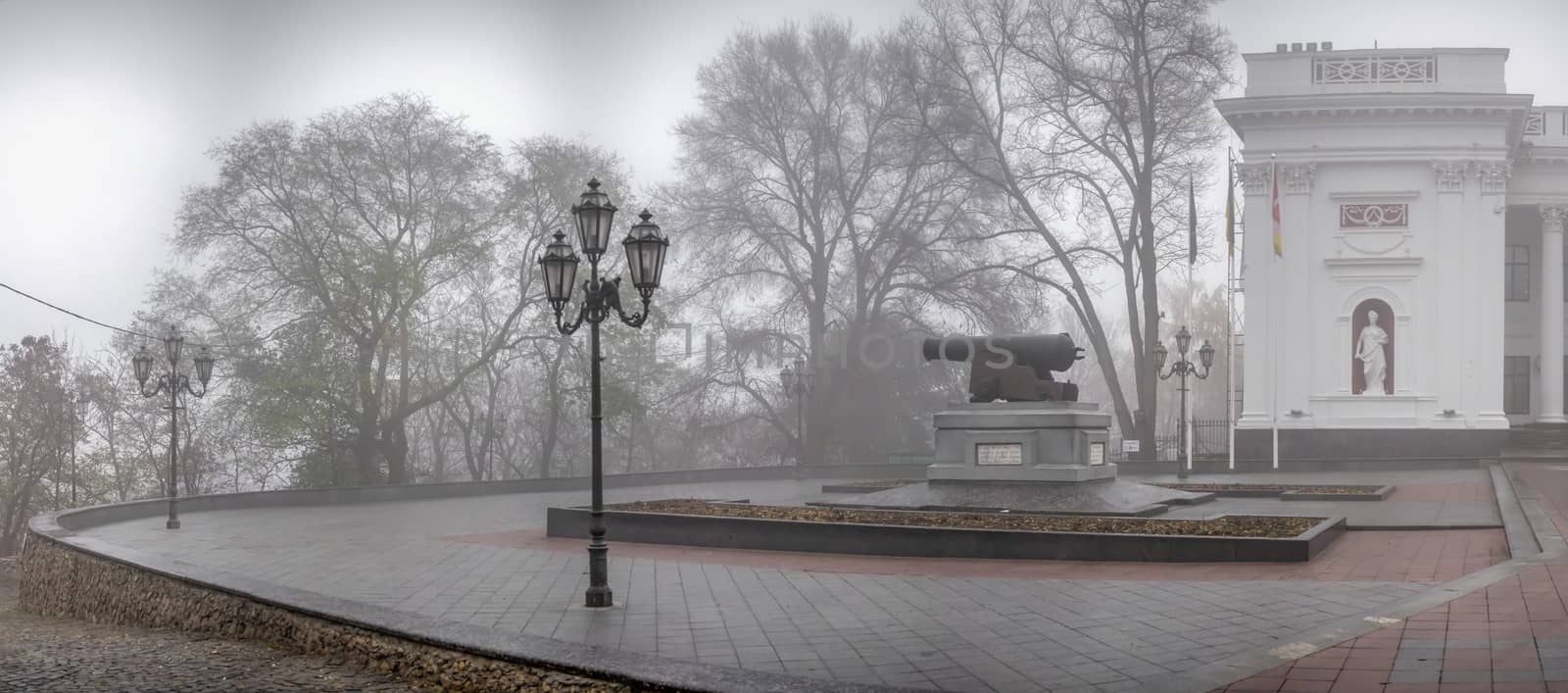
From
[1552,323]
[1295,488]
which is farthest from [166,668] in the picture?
[1552,323]

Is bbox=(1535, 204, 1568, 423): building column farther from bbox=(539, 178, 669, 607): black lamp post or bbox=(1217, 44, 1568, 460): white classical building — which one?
bbox=(539, 178, 669, 607): black lamp post

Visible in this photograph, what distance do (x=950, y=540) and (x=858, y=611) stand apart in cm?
403

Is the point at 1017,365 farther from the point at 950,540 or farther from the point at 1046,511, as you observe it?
the point at 950,540

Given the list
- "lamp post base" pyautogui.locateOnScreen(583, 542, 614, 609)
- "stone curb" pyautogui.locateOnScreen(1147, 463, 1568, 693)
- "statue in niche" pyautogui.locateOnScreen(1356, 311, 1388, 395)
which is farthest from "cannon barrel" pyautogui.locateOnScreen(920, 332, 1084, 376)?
"statue in niche" pyautogui.locateOnScreen(1356, 311, 1388, 395)

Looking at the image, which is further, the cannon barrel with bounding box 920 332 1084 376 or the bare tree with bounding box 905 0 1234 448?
the bare tree with bounding box 905 0 1234 448

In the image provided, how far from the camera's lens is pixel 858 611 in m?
9.26

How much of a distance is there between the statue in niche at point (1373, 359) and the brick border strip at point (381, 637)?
105ft

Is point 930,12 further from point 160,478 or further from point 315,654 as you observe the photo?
point 315,654

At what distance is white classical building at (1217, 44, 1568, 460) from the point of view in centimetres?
3500

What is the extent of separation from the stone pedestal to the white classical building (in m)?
19.4

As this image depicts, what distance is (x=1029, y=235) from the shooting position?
124ft

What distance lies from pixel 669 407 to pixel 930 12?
14.0m

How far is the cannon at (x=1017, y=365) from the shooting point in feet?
58.5

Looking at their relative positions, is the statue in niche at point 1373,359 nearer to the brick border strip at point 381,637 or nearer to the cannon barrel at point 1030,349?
the cannon barrel at point 1030,349
